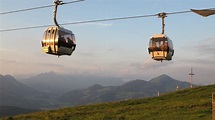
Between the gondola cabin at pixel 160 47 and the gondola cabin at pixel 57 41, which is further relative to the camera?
the gondola cabin at pixel 160 47

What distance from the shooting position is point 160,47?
18.8 meters

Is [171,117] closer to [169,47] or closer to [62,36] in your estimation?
[169,47]

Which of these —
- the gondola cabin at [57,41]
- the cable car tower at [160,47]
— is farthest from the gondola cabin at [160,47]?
the gondola cabin at [57,41]

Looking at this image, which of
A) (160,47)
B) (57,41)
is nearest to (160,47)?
(160,47)

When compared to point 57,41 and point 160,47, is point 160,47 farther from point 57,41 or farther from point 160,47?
point 57,41

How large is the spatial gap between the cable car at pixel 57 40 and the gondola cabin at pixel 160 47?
4429 millimetres

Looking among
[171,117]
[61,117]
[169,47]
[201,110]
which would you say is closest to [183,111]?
[201,110]

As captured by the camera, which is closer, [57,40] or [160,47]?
[57,40]

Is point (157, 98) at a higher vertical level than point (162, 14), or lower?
lower

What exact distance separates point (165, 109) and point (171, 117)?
655 centimetres

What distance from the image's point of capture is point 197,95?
55.5m

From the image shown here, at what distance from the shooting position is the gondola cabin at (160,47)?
18.5 meters

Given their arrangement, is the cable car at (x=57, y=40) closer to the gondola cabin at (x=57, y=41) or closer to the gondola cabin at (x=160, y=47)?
the gondola cabin at (x=57, y=41)

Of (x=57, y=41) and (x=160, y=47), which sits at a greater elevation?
(x=57, y=41)
